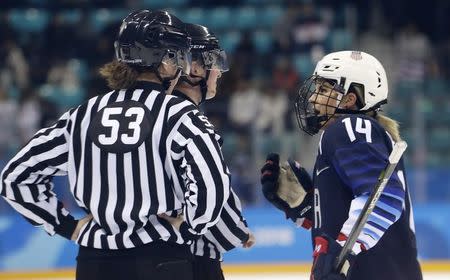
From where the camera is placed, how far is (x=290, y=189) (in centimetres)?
357

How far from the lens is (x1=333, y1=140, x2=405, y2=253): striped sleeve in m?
2.97

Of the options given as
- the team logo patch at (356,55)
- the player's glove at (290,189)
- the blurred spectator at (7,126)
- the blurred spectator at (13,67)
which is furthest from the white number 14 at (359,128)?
the blurred spectator at (13,67)

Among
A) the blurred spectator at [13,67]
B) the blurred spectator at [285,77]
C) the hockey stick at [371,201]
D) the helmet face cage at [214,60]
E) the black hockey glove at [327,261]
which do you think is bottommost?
the blurred spectator at [13,67]

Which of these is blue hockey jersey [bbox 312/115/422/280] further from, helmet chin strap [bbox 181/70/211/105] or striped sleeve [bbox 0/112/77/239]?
striped sleeve [bbox 0/112/77/239]

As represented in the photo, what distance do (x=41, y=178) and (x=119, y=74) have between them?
413 millimetres

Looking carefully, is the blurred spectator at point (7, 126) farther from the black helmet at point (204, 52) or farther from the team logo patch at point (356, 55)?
the team logo patch at point (356, 55)

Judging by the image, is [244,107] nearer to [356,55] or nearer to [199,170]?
[356,55]

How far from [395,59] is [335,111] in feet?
24.0

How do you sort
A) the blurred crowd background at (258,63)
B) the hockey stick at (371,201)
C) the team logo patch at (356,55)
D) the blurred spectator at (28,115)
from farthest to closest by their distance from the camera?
the blurred spectator at (28,115) < the blurred crowd background at (258,63) < the team logo patch at (356,55) < the hockey stick at (371,201)

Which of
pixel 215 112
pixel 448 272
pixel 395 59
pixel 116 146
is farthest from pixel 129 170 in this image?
pixel 395 59

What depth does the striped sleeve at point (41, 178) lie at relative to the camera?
3.24 meters

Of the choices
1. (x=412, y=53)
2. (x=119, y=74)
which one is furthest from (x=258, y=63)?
(x=119, y=74)

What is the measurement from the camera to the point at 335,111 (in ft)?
10.8

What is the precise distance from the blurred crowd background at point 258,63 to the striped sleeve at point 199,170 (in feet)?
14.5
